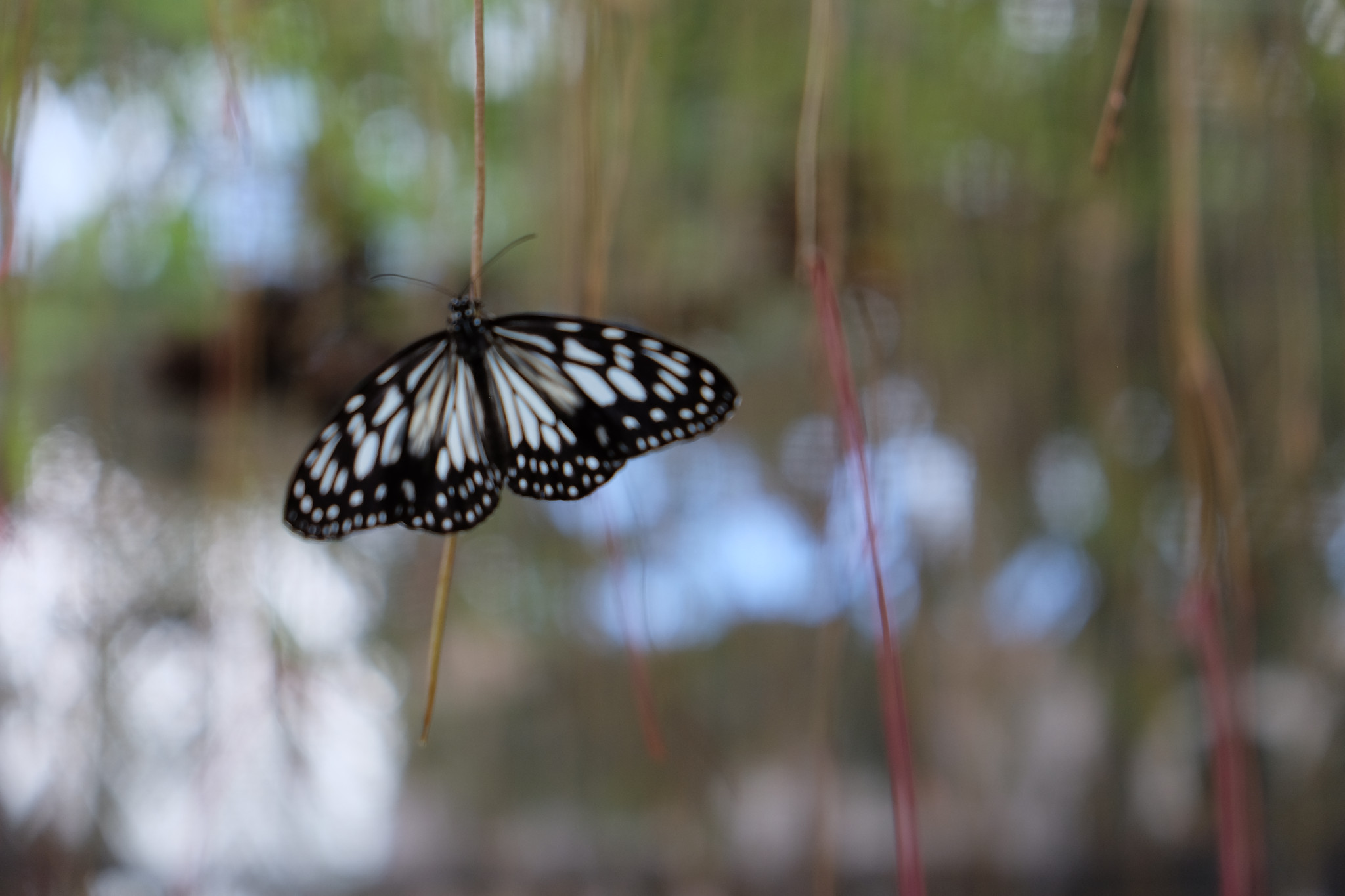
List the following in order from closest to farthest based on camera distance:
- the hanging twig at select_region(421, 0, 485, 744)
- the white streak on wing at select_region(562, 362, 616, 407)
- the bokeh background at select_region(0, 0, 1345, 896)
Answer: the hanging twig at select_region(421, 0, 485, 744) < the white streak on wing at select_region(562, 362, 616, 407) < the bokeh background at select_region(0, 0, 1345, 896)

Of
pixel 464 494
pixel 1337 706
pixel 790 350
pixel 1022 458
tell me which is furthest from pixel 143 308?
pixel 1337 706

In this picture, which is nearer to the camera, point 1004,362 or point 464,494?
point 464,494

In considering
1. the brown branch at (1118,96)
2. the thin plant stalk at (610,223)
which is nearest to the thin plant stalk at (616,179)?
the thin plant stalk at (610,223)

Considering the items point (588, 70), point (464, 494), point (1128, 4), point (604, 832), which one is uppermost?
point (1128, 4)

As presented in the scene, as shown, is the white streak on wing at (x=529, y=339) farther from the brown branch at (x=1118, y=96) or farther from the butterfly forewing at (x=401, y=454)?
the brown branch at (x=1118, y=96)

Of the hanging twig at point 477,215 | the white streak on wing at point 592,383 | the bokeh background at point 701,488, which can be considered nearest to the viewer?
the hanging twig at point 477,215

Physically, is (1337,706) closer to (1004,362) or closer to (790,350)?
(1004,362)

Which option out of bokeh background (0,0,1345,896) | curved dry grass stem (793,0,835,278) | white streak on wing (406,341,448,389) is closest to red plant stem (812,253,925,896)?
curved dry grass stem (793,0,835,278)

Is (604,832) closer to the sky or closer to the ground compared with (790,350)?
closer to the ground

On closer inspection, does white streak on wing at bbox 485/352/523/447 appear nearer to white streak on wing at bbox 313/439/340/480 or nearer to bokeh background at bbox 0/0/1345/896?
white streak on wing at bbox 313/439/340/480
